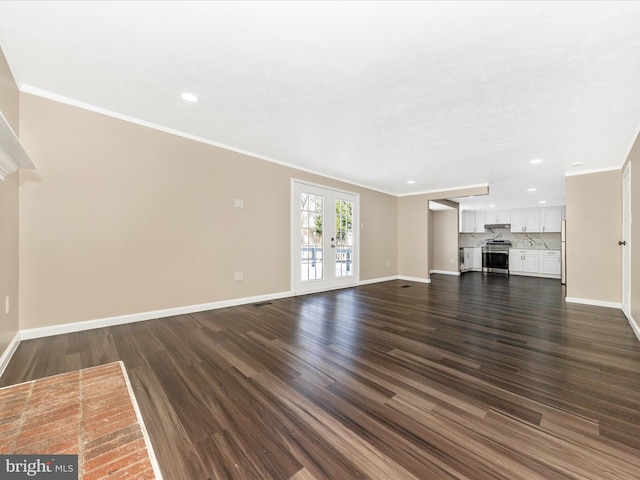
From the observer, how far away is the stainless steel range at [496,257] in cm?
848

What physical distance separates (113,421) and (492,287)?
6891mm

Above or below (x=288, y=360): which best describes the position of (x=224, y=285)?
above

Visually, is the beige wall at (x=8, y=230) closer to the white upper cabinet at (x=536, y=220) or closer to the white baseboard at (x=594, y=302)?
the white baseboard at (x=594, y=302)

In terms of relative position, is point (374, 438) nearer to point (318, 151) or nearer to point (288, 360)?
point (288, 360)

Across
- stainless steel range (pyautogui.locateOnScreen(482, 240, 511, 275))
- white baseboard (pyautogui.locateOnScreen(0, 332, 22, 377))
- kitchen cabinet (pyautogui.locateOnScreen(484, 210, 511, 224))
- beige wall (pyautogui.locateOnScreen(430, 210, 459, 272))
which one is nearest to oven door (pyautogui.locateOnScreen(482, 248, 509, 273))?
stainless steel range (pyautogui.locateOnScreen(482, 240, 511, 275))

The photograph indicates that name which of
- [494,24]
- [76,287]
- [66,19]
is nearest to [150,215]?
[76,287]

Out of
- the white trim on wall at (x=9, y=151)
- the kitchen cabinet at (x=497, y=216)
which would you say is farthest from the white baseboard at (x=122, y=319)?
the kitchen cabinet at (x=497, y=216)

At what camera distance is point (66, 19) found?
1718 millimetres

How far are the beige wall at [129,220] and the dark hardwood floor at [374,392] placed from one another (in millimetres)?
454

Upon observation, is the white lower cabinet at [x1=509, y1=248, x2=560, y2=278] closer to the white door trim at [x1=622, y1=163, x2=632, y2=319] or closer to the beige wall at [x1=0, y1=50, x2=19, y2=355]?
the white door trim at [x1=622, y1=163, x2=632, y2=319]

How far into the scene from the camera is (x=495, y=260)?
865cm

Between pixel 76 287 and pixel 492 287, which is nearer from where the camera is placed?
pixel 76 287

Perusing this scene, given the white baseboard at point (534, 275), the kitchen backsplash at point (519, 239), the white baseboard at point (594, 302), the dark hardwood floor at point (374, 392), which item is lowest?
the white baseboard at point (534, 275)

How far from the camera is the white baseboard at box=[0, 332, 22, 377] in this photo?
200 cm
